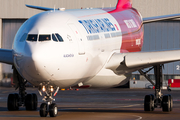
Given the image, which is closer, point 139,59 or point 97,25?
point 139,59

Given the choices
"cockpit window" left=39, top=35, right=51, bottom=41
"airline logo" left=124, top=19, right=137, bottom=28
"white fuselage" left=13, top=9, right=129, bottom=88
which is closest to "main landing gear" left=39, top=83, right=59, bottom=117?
"white fuselage" left=13, top=9, right=129, bottom=88

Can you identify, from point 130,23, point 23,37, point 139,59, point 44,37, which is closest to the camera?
point 44,37

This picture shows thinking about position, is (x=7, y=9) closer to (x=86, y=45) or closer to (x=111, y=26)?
(x=111, y=26)

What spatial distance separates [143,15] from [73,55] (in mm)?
37215

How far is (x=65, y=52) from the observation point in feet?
54.6

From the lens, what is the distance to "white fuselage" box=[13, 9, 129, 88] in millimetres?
16031

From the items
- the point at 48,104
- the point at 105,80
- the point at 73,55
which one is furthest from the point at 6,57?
the point at 73,55

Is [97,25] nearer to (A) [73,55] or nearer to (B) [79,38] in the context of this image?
(B) [79,38]

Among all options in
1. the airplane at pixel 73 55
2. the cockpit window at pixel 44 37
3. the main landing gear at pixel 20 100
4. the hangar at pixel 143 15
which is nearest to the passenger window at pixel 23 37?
the airplane at pixel 73 55

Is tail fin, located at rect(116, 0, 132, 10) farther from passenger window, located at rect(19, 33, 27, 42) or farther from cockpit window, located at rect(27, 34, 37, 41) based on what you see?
cockpit window, located at rect(27, 34, 37, 41)

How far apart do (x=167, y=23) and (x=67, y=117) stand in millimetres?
37813

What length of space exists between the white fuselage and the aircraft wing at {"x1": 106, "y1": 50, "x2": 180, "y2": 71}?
1.22 feet

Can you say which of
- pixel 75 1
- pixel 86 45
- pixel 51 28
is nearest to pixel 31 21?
pixel 51 28

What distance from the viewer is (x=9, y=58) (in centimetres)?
2234
